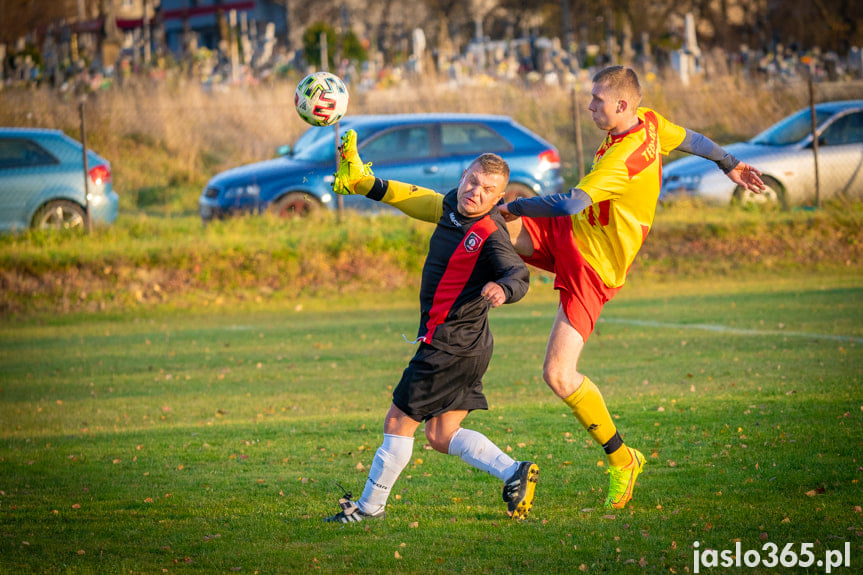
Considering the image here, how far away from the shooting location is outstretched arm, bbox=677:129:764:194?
5.81m

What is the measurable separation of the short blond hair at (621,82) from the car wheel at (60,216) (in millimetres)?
12503

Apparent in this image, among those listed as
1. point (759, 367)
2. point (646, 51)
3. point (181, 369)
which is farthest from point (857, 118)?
point (646, 51)

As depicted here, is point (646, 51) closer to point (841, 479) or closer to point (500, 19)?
point (500, 19)

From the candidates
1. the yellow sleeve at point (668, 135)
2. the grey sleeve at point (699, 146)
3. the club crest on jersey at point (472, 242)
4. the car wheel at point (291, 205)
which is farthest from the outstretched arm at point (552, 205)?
the car wheel at point (291, 205)

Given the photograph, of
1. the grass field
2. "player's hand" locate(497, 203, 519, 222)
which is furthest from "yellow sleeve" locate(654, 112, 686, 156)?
the grass field

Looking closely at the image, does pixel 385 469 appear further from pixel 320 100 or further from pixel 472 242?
pixel 320 100

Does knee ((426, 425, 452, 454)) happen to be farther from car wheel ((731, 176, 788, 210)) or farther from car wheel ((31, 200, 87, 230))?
car wheel ((731, 176, 788, 210))

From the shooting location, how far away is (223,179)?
54.5 feet

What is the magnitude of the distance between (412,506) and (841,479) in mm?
2365

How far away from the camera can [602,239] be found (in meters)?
5.39

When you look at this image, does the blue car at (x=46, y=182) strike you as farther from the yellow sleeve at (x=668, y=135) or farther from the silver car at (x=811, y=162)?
the yellow sleeve at (x=668, y=135)

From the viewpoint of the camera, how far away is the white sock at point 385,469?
4977mm

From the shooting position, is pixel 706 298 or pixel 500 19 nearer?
pixel 706 298

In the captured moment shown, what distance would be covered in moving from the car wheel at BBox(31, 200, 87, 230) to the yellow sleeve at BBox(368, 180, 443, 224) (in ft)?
39.0
